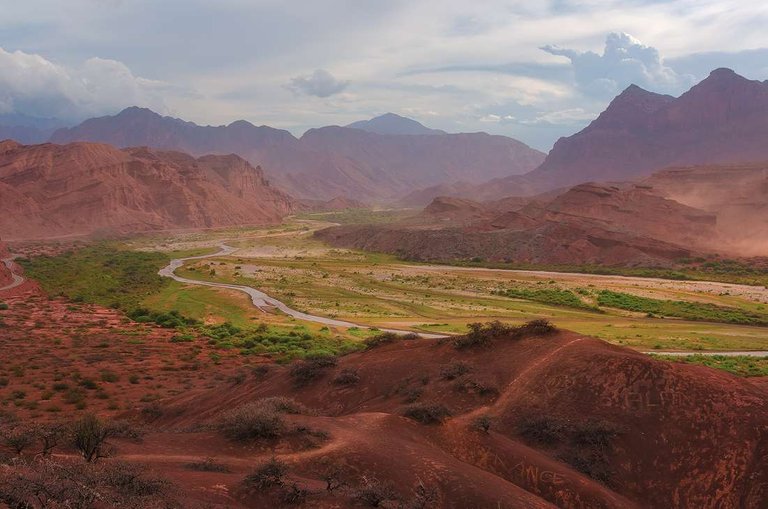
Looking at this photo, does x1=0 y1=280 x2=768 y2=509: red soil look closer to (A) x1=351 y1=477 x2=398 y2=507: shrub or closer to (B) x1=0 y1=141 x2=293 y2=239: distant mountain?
(A) x1=351 y1=477 x2=398 y2=507: shrub

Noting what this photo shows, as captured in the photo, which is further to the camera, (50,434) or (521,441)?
(521,441)

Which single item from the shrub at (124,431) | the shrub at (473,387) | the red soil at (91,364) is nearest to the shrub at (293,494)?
the shrub at (124,431)

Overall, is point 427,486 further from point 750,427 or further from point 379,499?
point 750,427

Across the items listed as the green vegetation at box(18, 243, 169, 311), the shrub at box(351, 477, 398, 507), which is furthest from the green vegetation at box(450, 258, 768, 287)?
the shrub at box(351, 477, 398, 507)

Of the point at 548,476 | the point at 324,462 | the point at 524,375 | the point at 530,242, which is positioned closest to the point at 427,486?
the point at 324,462

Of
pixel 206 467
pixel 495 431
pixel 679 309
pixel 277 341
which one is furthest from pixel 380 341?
pixel 679 309

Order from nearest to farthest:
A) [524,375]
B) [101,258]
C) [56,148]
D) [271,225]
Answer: [524,375]
[101,258]
[56,148]
[271,225]

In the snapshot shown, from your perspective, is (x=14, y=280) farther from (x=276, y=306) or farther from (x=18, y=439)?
(x=18, y=439)
